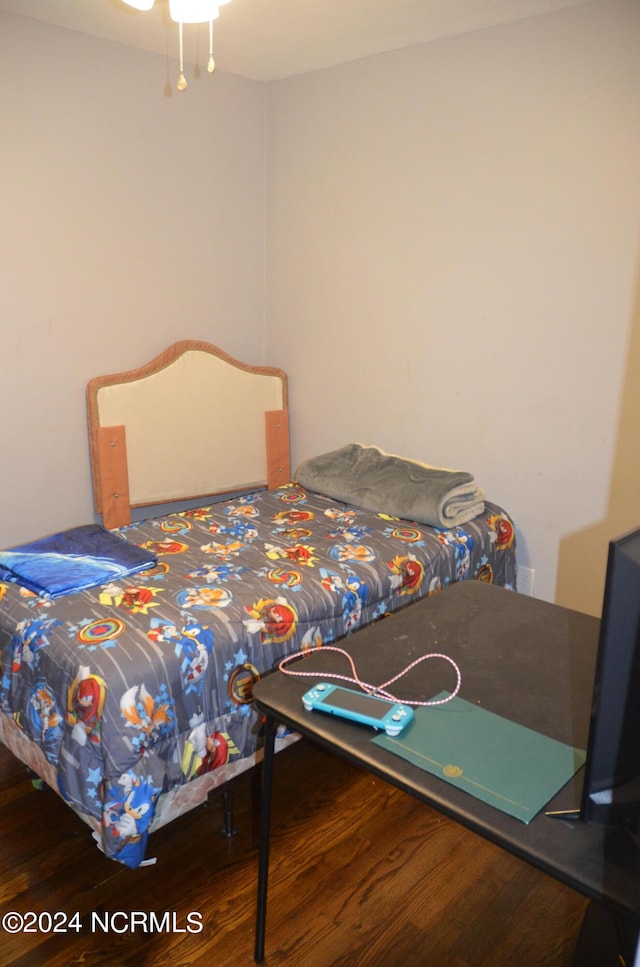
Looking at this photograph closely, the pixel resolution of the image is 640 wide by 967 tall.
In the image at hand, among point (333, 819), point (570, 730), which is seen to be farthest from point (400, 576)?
point (570, 730)

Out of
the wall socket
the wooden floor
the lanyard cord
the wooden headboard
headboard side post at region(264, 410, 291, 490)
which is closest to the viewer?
the lanyard cord

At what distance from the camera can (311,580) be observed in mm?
2137

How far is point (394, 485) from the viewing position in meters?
2.80

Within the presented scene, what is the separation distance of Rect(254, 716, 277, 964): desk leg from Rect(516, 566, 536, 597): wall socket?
167 centimetres

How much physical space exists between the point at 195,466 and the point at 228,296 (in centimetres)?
84

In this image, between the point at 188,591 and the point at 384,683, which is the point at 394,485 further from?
the point at 384,683

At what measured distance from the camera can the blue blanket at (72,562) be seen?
1.98 metres

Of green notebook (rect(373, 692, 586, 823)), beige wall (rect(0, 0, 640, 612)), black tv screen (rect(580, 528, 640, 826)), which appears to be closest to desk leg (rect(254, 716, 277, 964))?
green notebook (rect(373, 692, 586, 823))

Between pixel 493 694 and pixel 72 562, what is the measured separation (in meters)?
1.34

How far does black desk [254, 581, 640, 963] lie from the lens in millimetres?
947

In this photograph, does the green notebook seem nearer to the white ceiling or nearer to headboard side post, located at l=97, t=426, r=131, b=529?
headboard side post, located at l=97, t=426, r=131, b=529

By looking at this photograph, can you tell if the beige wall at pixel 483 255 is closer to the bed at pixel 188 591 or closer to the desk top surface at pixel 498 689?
the bed at pixel 188 591

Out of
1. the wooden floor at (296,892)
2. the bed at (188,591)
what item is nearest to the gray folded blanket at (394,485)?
the bed at (188,591)

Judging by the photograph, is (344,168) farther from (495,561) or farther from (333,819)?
(333,819)
